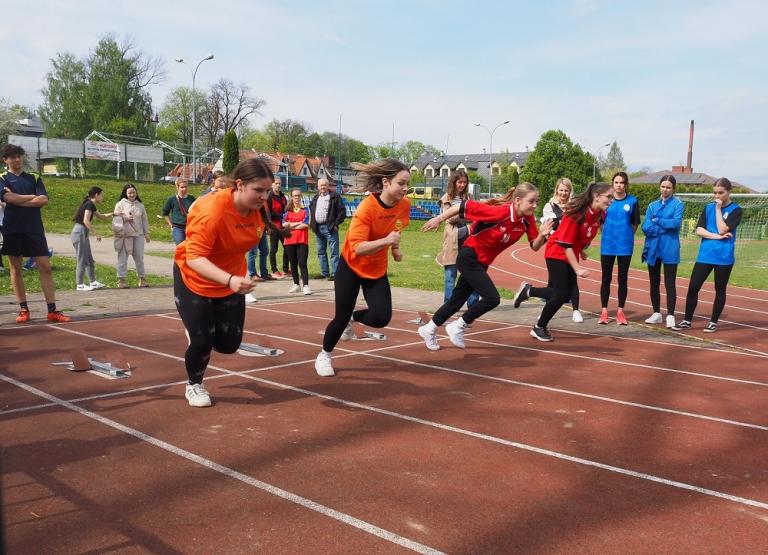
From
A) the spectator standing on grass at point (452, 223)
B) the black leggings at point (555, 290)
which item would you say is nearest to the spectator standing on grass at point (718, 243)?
the black leggings at point (555, 290)

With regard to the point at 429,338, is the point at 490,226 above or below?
above

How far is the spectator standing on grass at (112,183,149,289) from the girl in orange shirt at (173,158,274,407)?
277 inches

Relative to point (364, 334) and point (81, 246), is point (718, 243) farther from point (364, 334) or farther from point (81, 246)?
point (81, 246)

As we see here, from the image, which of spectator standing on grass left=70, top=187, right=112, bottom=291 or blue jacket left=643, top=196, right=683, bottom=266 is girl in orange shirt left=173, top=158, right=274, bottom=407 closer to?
blue jacket left=643, top=196, right=683, bottom=266

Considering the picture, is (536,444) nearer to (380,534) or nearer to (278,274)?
(380,534)

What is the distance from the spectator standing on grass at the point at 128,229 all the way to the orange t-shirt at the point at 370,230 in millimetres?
6794

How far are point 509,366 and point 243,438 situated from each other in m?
3.15

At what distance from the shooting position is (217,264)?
4586mm

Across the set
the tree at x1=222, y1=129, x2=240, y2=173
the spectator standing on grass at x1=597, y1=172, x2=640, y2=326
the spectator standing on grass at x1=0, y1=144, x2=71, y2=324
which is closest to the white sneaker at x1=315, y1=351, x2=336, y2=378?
the spectator standing on grass at x1=0, y1=144, x2=71, y2=324

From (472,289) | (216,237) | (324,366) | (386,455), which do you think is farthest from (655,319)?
(216,237)

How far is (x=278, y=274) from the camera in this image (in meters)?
14.1

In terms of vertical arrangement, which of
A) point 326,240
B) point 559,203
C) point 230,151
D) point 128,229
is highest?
point 230,151

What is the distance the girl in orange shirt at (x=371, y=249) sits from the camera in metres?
5.41

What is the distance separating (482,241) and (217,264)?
10.6 ft
